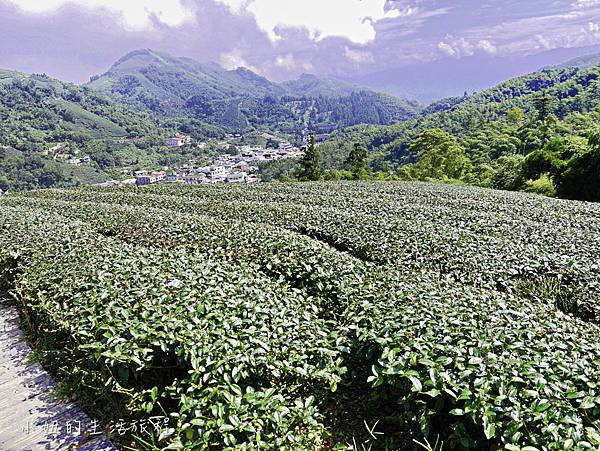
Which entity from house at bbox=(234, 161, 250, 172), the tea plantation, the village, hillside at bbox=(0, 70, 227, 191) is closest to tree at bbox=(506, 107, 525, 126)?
the village

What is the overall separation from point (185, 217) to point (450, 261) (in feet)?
15.4

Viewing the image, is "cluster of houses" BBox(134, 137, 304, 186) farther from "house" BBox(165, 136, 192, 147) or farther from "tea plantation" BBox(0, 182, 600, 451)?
"tea plantation" BBox(0, 182, 600, 451)

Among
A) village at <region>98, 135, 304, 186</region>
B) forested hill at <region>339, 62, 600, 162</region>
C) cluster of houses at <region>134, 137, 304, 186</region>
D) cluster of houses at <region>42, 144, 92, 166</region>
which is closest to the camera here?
forested hill at <region>339, 62, 600, 162</region>

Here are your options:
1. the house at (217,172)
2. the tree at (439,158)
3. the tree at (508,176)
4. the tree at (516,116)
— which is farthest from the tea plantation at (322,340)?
the house at (217,172)

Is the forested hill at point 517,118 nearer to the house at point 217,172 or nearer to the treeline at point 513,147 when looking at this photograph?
the treeline at point 513,147

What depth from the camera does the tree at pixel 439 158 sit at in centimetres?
4019

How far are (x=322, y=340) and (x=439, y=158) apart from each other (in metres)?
40.6

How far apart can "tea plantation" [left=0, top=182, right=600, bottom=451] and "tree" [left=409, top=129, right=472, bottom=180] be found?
36.8 meters

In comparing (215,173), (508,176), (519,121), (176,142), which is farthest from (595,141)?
(176,142)

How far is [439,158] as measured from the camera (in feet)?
132

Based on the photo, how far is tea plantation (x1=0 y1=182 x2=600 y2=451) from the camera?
7.31 ft

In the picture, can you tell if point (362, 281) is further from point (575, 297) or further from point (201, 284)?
point (575, 297)

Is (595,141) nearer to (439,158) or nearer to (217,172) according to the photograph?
(439,158)

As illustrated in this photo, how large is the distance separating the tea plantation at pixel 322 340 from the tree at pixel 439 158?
36.8m
